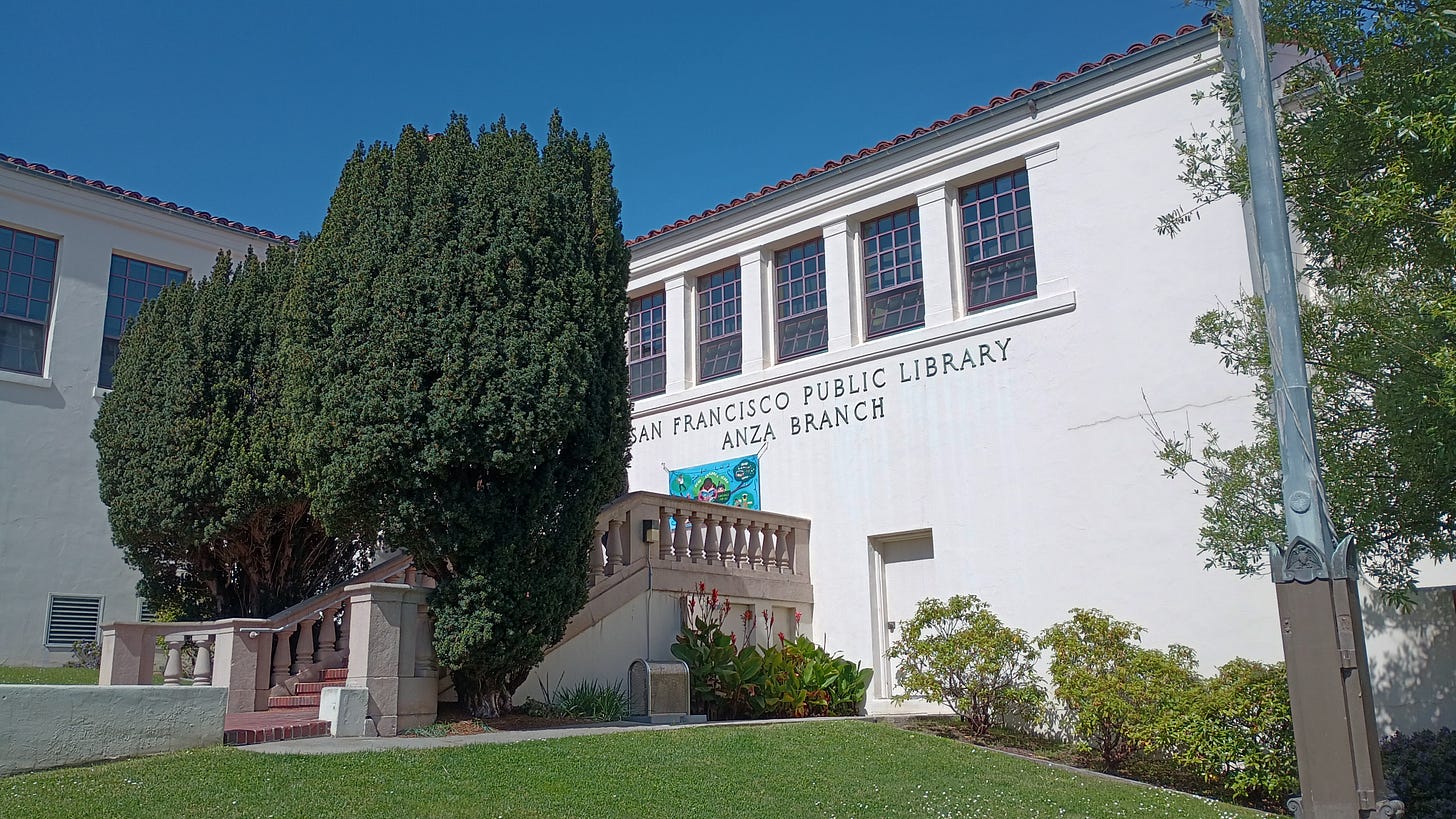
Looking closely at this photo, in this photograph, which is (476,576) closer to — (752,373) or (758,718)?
(758,718)

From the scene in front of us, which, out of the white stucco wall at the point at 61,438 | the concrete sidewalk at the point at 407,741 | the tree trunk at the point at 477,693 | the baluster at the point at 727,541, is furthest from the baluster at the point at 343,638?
the white stucco wall at the point at 61,438

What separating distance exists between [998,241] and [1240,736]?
24.1 ft

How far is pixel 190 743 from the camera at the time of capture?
8672 millimetres

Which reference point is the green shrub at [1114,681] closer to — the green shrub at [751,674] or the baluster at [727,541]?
the green shrub at [751,674]

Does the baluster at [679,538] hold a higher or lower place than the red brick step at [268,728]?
higher

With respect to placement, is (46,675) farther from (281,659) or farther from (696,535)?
(696,535)

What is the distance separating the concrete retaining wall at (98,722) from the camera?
796cm

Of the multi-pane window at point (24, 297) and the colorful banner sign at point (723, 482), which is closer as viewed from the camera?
the multi-pane window at point (24, 297)

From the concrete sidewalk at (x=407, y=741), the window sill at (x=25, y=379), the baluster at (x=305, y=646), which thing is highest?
the window sill at (x=25, y=379)

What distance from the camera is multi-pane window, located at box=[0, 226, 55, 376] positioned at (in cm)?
1706

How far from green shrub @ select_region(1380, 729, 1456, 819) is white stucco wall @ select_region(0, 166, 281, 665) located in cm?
1674

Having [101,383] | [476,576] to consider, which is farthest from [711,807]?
[101,383]

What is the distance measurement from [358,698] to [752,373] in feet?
30.1

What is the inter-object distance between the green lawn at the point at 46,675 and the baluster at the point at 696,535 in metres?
7.18
